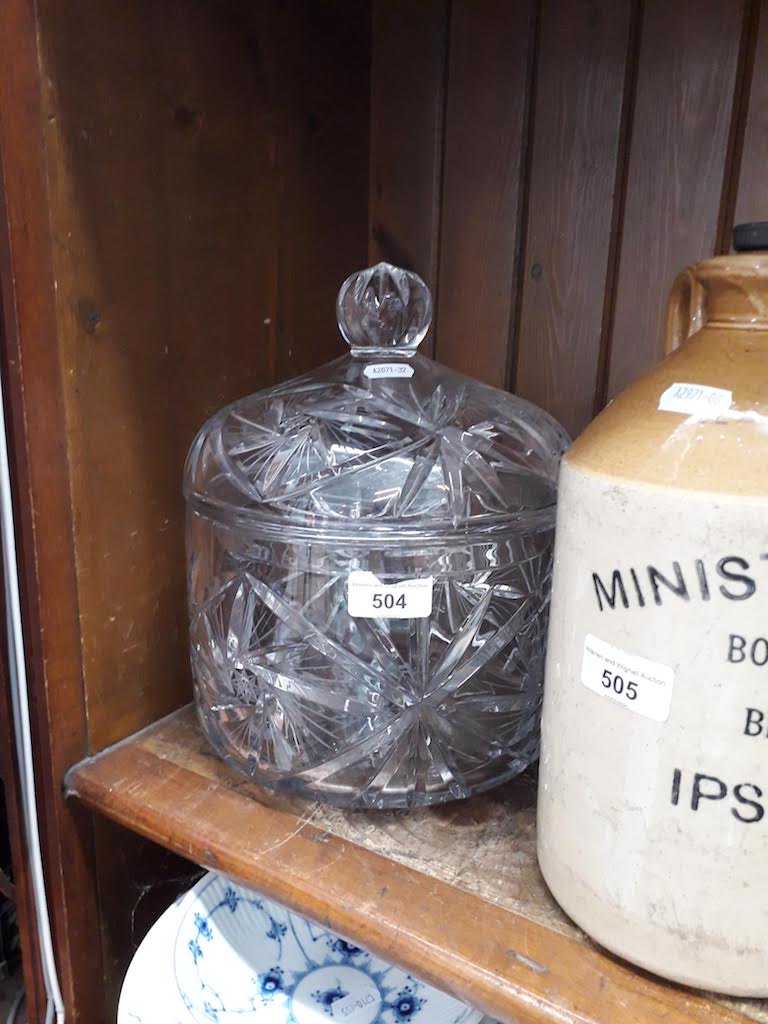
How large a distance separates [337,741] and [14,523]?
0.28m

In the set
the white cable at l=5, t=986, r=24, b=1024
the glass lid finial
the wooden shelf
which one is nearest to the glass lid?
the glass lid finial

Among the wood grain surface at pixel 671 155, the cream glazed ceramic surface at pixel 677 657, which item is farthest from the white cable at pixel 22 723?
the wood grain surface at pixel 671 155

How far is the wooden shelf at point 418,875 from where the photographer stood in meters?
0.43

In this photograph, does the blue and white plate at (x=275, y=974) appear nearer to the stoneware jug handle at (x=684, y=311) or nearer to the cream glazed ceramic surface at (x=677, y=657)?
the cream glazed ceramic surface at (x=677, y=657)

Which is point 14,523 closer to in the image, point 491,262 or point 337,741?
point 337,741

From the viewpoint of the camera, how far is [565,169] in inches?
26.8

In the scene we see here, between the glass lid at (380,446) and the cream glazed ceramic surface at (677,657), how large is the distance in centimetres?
15

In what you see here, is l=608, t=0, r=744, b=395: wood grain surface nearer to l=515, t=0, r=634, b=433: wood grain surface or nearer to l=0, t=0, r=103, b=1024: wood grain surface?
l=515, t=0, r=634, b=433: wood grain surface

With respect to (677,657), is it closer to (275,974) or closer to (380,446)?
(380,446)

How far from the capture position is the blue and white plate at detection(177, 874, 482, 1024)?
0.63 m

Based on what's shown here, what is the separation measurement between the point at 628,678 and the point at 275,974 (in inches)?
18.3

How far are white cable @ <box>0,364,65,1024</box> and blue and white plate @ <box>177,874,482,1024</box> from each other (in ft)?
0.38

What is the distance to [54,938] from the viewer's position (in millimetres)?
650

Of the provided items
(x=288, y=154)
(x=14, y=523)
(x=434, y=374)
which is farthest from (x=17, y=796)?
(x=288, y=154)
